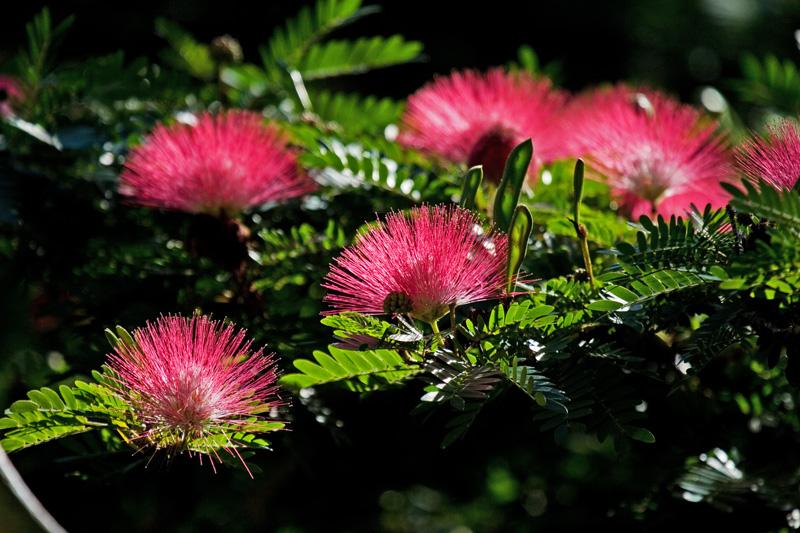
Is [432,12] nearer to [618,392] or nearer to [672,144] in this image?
[672,144]

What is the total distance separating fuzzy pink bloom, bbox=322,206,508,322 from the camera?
0.85 m

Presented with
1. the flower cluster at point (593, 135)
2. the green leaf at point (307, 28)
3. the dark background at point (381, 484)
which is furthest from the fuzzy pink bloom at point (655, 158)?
the green leaf at point (307, 28)

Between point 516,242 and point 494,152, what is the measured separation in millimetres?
307

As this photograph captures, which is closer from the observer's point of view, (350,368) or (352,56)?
(350,368)

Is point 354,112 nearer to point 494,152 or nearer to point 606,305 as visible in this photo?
point 494,152

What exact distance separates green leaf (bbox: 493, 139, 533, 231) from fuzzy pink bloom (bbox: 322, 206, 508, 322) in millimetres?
52

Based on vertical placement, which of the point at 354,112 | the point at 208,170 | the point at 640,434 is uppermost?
the point at 208,170

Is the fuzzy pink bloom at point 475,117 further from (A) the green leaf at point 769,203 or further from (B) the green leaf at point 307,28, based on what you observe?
(A) the green leaf at point 769,203

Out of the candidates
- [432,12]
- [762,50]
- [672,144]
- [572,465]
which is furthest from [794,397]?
[432,12]

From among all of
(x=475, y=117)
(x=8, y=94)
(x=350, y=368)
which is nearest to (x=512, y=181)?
(x=350, y=368)

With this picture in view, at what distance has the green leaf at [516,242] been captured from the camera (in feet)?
2.86

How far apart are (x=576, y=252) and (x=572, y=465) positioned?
1.96 feet

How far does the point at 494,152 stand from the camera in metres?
1.17

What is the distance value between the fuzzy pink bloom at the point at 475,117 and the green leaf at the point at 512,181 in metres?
0.28
